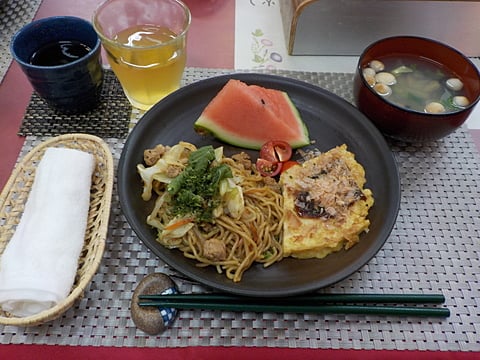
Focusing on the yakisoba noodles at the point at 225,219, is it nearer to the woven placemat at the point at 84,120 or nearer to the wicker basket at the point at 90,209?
the wicker basket at the point at 90,209

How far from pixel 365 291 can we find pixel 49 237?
3.34 feet

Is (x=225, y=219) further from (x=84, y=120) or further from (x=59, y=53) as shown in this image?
(x=59, y=53)

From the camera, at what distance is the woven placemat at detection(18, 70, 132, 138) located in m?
1.80

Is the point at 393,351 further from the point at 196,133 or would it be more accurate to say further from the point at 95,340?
the point at 196,133

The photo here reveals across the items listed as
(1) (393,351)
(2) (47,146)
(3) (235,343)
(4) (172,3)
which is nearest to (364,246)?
(1) (393,351)

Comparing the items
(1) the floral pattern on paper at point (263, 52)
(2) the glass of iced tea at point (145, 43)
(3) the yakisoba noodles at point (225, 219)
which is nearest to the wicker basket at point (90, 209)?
(3) the yakisoba noodles at point (225, 219)

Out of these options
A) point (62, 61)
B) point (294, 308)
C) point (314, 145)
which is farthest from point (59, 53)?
point (294, 308)

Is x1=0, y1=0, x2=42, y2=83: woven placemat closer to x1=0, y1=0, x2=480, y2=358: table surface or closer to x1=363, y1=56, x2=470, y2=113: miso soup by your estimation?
x1=0, y1=0, x2=480, y2=358: table surface

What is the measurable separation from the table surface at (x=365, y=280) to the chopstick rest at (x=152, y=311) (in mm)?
38

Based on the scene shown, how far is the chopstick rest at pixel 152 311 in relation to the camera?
1265 mm

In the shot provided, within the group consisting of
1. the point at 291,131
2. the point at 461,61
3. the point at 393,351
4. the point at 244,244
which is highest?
the point at 461,61

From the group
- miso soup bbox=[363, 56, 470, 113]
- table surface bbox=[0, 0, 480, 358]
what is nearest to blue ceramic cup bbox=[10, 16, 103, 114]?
table surface bbox=[0, 0, 480, 358]

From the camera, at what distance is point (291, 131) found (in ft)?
5.60

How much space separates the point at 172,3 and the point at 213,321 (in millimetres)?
1357
